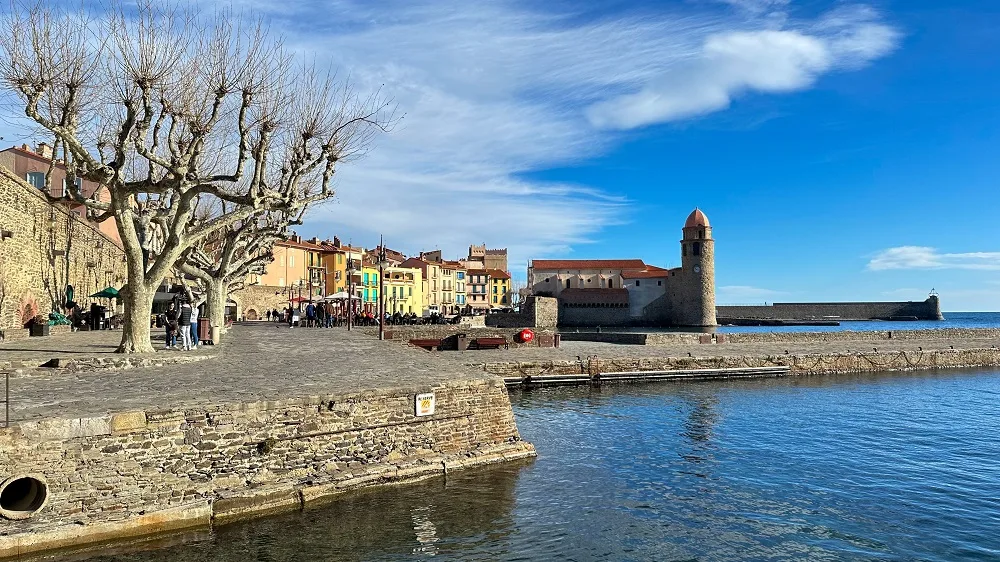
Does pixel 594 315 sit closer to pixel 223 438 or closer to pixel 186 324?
pixel 186 324

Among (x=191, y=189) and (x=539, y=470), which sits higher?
(x=191, y=189)

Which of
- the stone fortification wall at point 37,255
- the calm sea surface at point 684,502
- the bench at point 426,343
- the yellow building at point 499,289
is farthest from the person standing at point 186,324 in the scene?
the yellow building at point 499,289

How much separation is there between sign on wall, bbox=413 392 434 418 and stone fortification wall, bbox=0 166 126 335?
1840cm

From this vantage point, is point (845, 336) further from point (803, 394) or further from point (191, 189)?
point (191, 189)

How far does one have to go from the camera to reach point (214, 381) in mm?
12445

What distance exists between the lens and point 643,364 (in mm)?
29500

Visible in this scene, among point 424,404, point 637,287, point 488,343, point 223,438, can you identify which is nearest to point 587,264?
point 637,287

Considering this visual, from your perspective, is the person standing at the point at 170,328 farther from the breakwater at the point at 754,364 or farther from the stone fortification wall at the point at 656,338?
the stone fortification wall at the point at 656,338

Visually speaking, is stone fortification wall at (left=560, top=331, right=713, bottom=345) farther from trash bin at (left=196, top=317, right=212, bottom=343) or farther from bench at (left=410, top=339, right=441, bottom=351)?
trash bin at (left=196, top=317, right=212, bottom=343)

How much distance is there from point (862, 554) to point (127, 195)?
1694cm

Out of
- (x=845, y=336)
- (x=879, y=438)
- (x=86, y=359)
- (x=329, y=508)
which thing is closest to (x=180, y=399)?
(x=329, y=508)

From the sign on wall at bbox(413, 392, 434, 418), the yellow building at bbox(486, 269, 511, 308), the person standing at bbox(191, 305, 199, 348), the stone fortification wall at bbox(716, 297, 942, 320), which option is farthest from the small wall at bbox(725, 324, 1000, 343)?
the stone fortification wall at bbox(716, 297, 942, 320)

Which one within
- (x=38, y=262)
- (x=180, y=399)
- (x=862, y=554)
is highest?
(x=38, y=262)

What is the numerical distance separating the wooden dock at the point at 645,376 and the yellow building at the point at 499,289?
7873 centimetres
